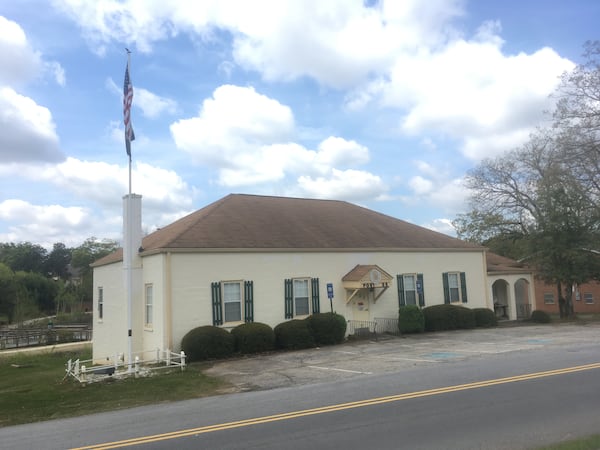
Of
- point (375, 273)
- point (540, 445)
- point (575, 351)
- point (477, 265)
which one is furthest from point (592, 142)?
point (540, 445)

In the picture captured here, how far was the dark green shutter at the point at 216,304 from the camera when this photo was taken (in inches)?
753

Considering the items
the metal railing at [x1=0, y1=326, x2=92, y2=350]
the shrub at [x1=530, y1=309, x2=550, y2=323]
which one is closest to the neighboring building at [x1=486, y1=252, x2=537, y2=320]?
the shrub at [x1=530, y1=309, x2=550, y2=323]

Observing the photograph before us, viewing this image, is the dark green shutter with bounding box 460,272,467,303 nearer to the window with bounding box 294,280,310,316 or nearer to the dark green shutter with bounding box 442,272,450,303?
the dark green shutter with bounding box 442,272,450,303

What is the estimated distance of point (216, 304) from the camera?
19203mm

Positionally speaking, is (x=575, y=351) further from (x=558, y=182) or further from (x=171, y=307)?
(x=558, y=182)

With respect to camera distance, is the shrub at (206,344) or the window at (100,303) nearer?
the shrub at (206,344)

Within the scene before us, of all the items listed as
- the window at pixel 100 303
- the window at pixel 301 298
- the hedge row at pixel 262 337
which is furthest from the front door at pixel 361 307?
the window at pixel 100 303

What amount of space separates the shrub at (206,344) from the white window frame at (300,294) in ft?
13.4

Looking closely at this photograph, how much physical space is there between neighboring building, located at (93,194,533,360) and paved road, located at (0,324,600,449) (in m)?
5.68

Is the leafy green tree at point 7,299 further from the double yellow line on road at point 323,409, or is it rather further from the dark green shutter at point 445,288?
the double yellow line on road at point 323,409

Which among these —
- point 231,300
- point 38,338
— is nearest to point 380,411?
point 231,300

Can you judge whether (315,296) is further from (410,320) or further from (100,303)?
(100,303)

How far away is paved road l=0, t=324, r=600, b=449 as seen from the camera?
6816mm

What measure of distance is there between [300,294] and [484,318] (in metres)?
10.8
